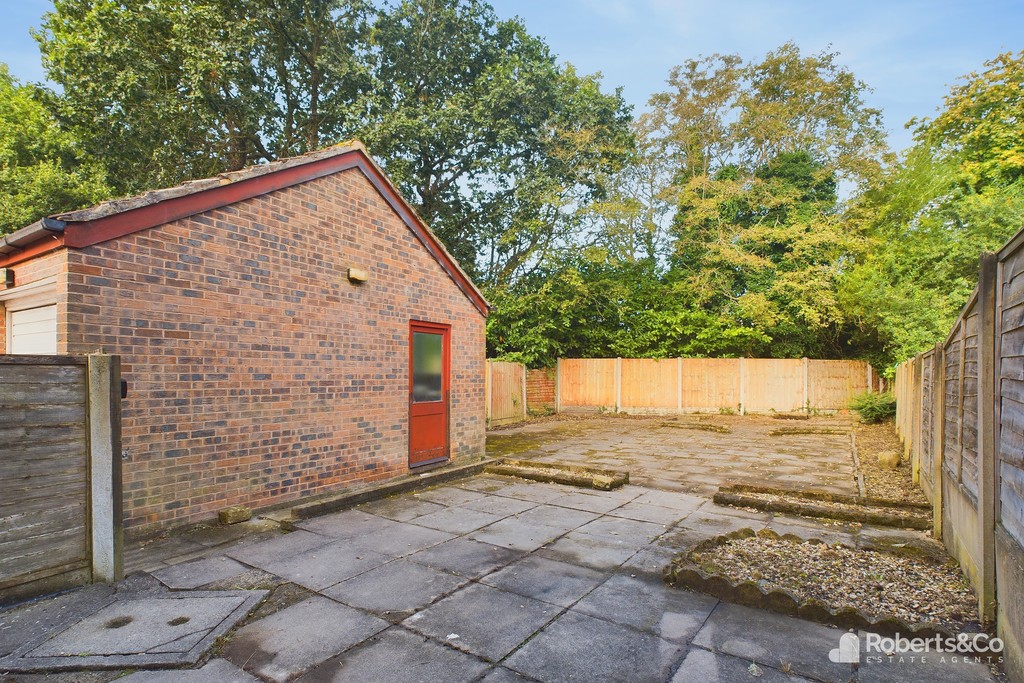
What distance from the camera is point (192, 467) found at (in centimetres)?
505

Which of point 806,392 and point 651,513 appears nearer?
point 651,513

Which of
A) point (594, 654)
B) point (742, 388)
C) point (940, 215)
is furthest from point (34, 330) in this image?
point (940, 215)

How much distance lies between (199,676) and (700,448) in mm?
9895

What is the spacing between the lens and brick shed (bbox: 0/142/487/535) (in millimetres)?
4648

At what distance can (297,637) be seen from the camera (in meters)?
3.09

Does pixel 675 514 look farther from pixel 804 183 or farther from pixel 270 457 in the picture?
pixel 804 183

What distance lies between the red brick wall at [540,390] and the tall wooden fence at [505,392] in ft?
1.92

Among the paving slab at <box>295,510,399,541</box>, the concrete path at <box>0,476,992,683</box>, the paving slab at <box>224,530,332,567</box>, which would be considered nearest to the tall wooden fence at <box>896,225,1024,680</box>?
the concrete path at <box>0,476,992,683</box>

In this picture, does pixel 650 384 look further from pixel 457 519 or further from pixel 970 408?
pixel 970 408

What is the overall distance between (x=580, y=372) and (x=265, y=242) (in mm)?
14474

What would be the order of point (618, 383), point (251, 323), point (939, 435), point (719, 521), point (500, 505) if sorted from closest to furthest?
point (939, 435) < point (719, 521) < point (251, 323) < point (500, 505) < point (618, 383)

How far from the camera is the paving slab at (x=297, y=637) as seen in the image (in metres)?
2.80

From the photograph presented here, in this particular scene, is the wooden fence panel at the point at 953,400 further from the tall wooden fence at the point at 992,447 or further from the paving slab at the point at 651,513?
the paving slab at the point at 651,513

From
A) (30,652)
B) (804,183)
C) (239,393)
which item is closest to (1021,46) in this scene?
(804,183)
